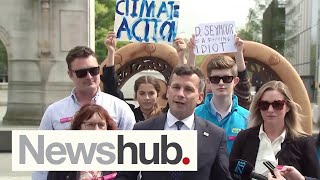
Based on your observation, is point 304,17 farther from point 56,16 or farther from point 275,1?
point 56,16

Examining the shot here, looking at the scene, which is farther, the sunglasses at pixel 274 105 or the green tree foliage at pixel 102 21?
the green tree foliage at pixel 102 21

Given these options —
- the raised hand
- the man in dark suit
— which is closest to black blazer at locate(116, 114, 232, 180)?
the man in dark suit

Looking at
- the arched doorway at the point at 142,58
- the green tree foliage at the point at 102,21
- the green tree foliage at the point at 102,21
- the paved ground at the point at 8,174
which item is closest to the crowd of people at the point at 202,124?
the arched doorway at the point at 142,58

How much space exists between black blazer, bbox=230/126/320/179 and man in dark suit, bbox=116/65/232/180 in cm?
22

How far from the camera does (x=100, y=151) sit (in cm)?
254

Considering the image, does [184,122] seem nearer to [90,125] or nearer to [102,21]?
[90,125]

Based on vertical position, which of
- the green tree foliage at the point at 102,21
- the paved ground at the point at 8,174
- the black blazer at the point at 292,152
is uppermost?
the green tree foliage at the point at 102,21

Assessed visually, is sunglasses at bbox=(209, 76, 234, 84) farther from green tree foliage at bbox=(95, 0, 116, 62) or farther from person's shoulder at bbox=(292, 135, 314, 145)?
green tree foliage at bbox=(95, 0, 116, 62)

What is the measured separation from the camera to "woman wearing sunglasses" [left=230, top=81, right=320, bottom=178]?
275 centimetres

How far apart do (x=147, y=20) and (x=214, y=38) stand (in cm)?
105

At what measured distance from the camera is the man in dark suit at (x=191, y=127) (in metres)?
2.61

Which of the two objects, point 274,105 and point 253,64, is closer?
point 274,105

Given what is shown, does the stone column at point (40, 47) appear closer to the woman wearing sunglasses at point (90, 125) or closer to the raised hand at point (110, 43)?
the raised hand at point (110, 43)

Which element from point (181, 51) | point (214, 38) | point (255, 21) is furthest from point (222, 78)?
point (255, 21)
